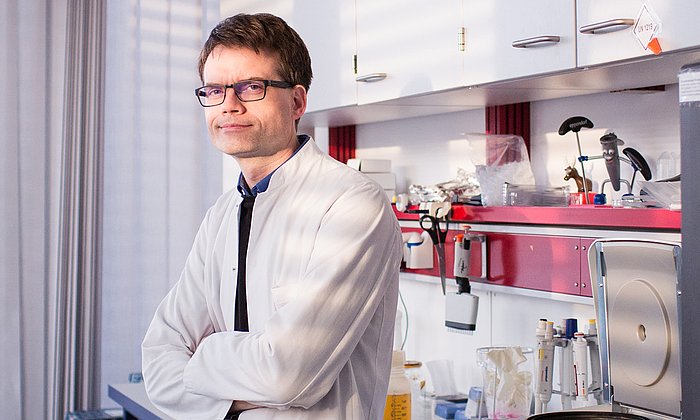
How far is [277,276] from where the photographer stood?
152cm

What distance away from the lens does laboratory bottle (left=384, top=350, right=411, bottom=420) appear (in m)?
2.15

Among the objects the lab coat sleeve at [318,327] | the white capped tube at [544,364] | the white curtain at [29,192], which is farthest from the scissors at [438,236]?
the white curtain at [29,192]

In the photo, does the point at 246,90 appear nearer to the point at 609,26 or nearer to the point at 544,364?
the point at 609,26

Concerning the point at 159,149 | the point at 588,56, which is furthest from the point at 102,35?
the point at 588,56

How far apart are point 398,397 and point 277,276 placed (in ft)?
2.56

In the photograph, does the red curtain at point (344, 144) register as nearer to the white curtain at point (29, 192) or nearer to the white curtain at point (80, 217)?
the white curtain at point (80, 217)

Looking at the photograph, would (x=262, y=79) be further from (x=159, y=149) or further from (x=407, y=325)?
(x=159, y=149)

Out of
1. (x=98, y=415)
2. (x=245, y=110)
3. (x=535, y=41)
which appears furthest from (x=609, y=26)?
(x=98, y=415)

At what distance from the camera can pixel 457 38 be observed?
2084 mm

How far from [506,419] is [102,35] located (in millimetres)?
2462

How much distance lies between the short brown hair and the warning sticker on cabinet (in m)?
0.65

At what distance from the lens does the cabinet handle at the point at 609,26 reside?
1.60 metres

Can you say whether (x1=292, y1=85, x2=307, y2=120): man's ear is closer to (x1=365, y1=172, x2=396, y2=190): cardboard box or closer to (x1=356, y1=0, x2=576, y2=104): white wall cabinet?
(x1=356, y1=0, x2=576, y2=104): white wall cabinet

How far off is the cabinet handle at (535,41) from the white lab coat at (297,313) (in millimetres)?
540
